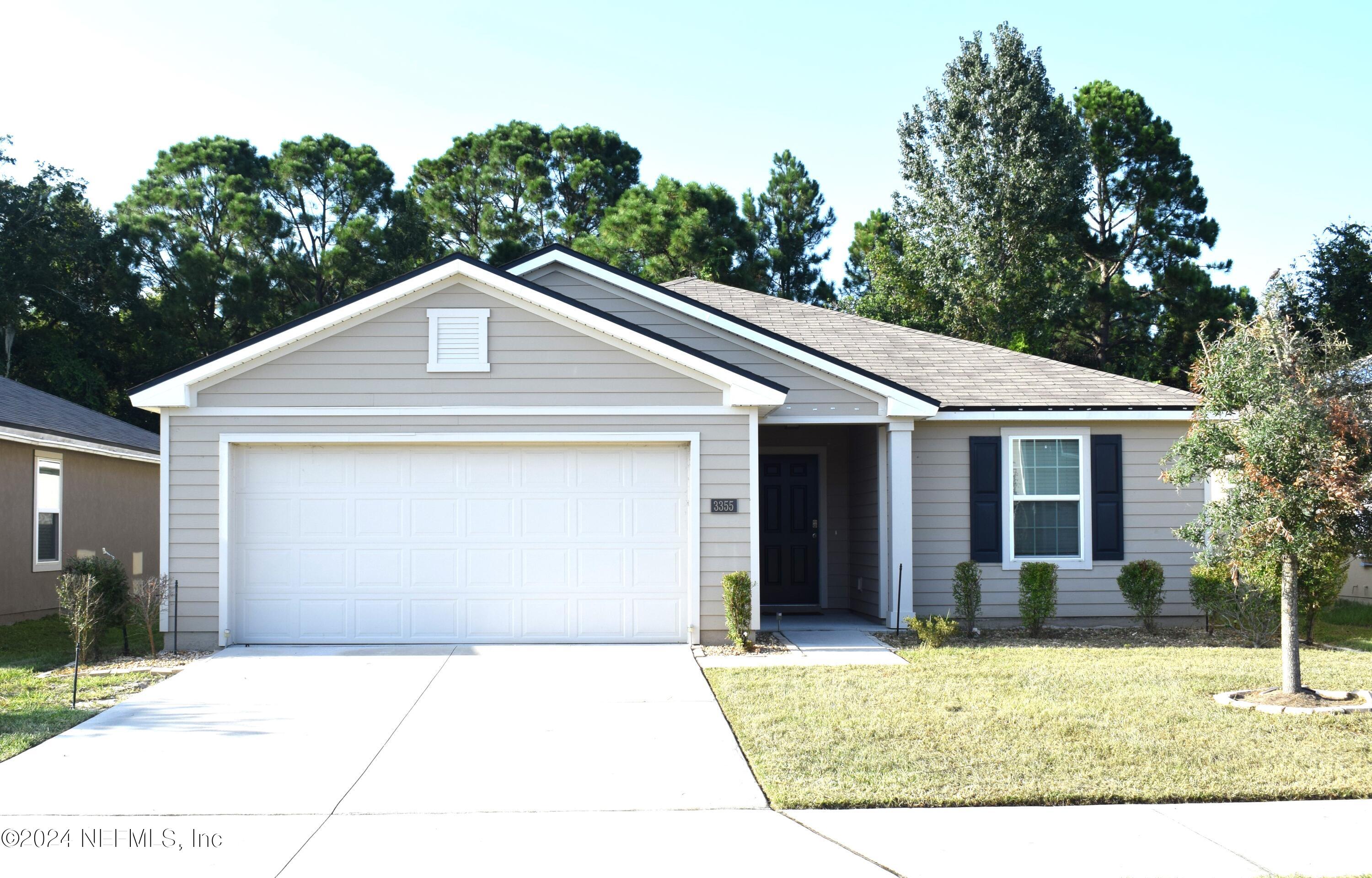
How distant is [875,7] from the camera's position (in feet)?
47.2

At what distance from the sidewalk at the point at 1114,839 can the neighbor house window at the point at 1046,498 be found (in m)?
7.21

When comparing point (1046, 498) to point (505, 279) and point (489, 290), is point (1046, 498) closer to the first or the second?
point (505, 279)

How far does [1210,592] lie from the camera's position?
1252cm

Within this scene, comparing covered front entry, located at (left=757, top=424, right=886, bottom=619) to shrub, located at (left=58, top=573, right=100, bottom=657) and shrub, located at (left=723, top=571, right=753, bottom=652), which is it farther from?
shrub, located at (left=58, top=573, right=100, bottom=657)

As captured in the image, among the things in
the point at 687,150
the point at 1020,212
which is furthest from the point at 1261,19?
the point at 687,150

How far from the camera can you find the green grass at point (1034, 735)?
6.38 m

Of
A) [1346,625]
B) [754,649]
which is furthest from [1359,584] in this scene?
[754,649]

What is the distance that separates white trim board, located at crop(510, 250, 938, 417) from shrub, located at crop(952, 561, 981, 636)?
6.03 feet

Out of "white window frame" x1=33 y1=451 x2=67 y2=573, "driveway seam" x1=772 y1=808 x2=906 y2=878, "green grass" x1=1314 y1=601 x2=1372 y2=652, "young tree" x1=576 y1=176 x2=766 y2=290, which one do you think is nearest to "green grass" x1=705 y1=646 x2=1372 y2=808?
"driveway seam" x1=772 y1=808 x2=906 y2=878

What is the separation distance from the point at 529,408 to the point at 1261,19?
36.4 ft

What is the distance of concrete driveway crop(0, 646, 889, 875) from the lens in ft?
17.7

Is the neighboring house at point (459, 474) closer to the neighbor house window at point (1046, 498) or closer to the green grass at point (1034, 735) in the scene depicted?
the green grass at point (1034, 735)

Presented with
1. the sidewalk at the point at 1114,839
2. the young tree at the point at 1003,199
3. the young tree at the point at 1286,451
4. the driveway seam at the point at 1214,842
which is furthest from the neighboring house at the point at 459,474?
the young tree at the point at 1003,199

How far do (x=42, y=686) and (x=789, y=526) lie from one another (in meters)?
9.08
